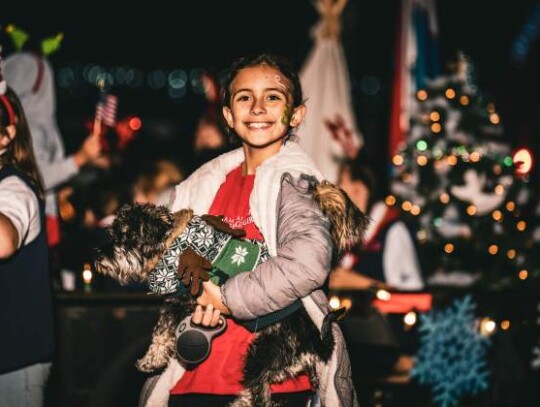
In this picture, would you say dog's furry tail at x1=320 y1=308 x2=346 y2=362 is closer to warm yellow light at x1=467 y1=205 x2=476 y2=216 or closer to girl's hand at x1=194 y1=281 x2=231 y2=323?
girl's hand at x1=194 y1=281 x2=231 y2=323

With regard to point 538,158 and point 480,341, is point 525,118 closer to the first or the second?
point 538,158

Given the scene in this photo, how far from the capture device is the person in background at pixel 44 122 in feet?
19.3

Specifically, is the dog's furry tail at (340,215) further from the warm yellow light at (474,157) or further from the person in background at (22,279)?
the warm yellow light at (474,157)

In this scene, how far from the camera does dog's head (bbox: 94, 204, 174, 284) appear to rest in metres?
3.03

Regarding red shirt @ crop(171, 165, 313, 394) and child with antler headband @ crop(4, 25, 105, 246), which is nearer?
red shirt @ crop(171, 165, 313, 394)

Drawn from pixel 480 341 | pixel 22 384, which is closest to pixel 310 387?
pixel 22 384

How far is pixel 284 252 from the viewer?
115 inches

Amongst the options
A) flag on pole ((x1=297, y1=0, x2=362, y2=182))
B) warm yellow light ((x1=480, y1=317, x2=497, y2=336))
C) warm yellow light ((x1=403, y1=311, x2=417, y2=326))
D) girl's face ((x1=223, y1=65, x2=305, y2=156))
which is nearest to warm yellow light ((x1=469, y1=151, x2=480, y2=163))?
flag on pole ((x1=297, y1=0, x2=362, y2=182))

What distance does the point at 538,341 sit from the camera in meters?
6.02

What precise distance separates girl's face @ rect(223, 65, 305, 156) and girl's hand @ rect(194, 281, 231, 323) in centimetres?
56

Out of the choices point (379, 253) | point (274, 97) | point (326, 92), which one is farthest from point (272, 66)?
point (326, 92)

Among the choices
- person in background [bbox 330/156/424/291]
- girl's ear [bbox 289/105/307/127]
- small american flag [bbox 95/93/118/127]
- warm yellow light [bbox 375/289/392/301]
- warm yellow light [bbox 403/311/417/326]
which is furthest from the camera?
person in background [bbox 330/156/424/291]

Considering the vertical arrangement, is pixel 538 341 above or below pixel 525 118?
below

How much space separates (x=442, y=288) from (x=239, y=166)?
8.72ft
